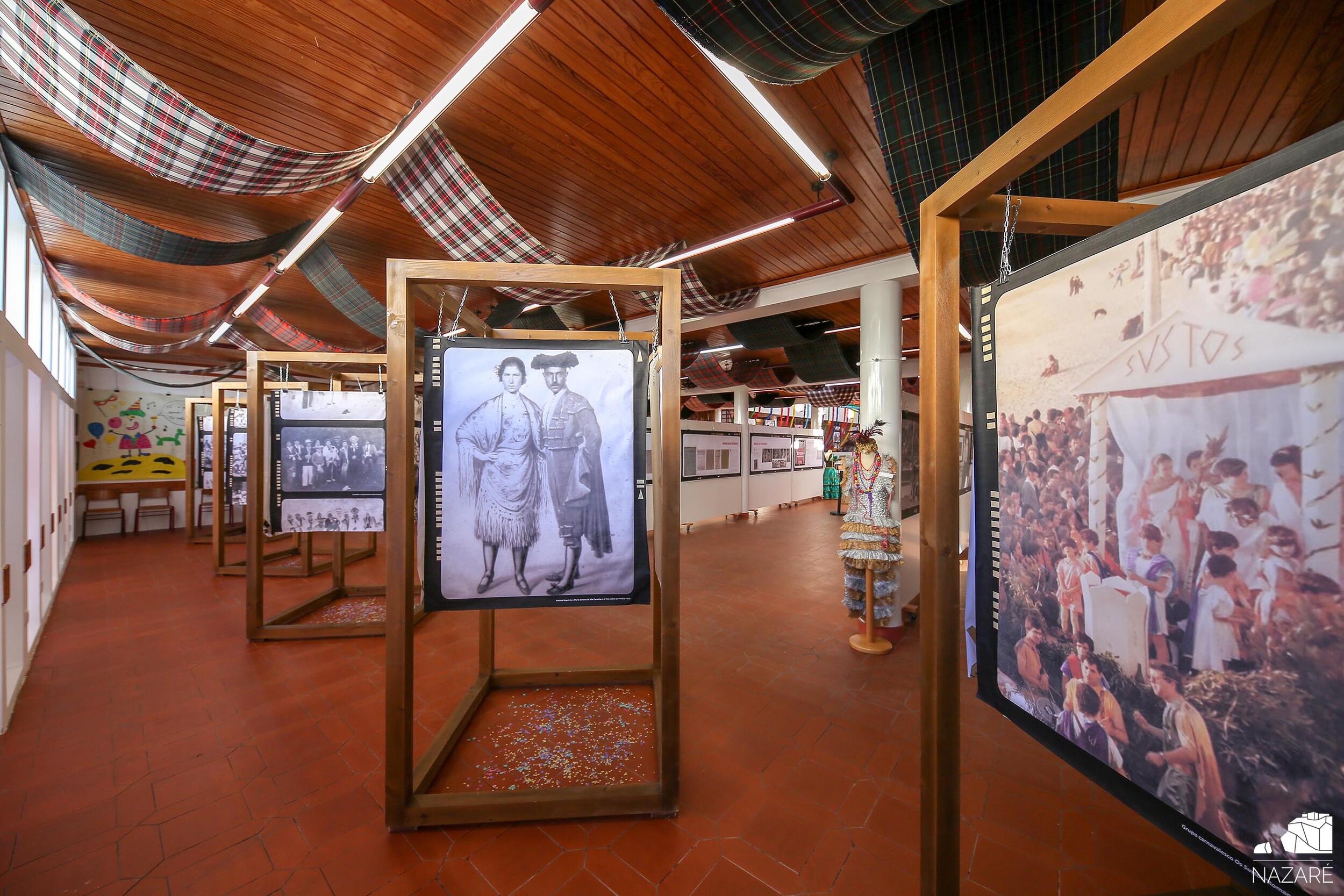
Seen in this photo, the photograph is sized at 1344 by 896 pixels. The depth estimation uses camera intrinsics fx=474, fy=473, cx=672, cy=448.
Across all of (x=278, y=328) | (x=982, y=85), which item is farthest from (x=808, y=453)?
(x=982, y=85)

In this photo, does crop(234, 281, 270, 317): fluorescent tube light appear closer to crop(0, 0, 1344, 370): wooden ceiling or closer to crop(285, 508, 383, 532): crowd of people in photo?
crop(0, 0, 1344, 370): wooden ceiling

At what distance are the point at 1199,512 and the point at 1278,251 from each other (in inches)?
14.6

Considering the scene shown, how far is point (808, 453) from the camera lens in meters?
12.2

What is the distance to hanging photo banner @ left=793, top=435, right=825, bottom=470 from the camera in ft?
38.2

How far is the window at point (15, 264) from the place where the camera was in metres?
2.77

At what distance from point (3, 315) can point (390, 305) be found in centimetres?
230

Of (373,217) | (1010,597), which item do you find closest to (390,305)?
(1010,597)

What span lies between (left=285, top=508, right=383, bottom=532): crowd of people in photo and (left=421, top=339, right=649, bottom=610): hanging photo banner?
2299 millimetres

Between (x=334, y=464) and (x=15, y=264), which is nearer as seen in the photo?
(x=15, y=264)

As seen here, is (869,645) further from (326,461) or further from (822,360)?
(822,360)

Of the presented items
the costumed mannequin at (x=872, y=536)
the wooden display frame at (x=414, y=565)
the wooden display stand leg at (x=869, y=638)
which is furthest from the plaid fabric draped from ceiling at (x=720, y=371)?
the wooden display frame at (x=414, y=565)

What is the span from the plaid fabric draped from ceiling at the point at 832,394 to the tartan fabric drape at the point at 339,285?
30.3 ft

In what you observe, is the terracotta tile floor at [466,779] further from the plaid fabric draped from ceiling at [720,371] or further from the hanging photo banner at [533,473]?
the plaid fabric draped from ceiling at [720,371]

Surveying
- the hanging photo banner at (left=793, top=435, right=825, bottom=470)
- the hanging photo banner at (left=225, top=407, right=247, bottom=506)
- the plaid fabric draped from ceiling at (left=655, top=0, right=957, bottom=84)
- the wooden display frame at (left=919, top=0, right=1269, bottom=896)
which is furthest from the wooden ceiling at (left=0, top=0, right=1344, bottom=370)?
the hanging photo banner at (left=793, top=435, right=825, bottom=470)
